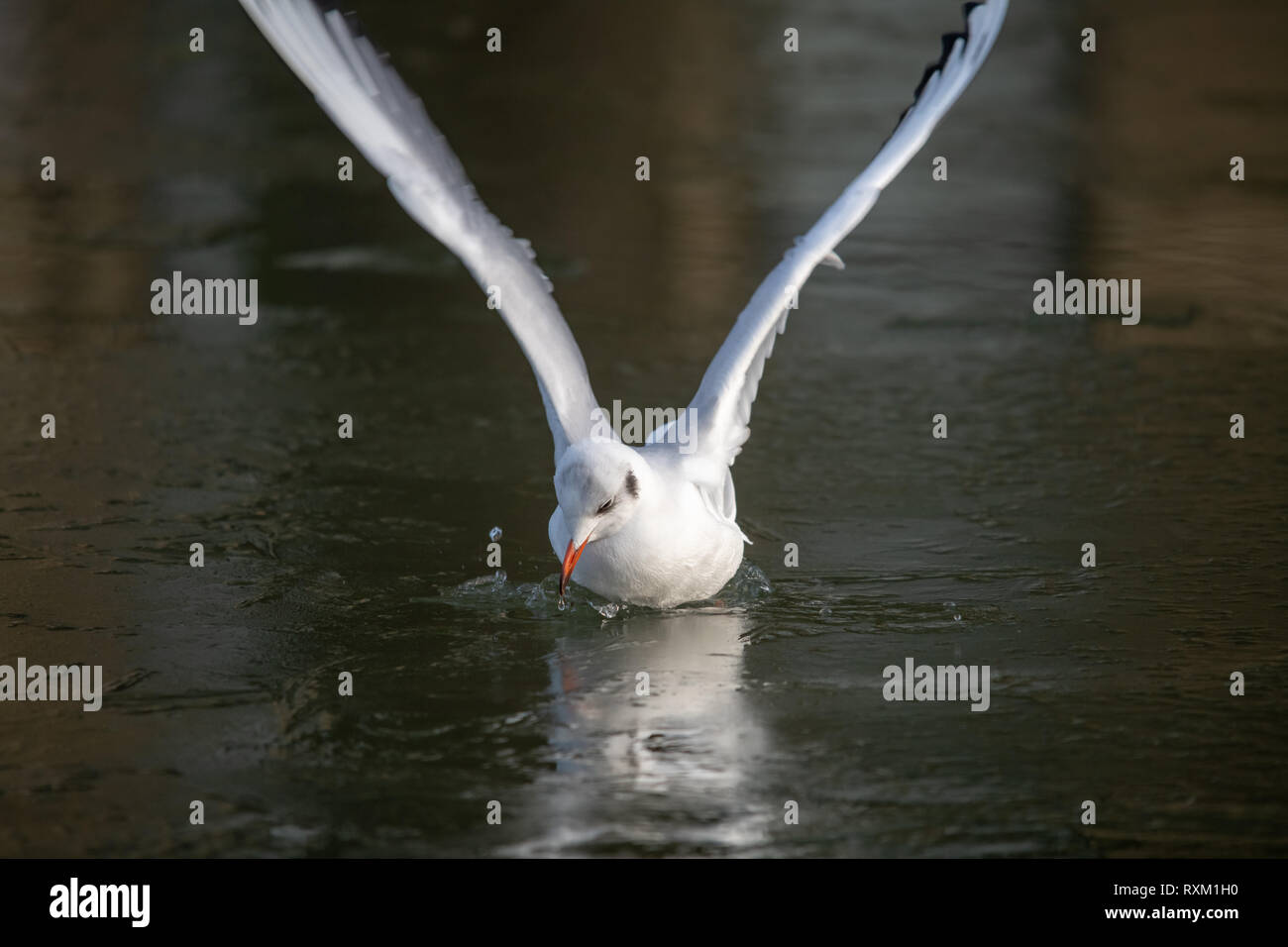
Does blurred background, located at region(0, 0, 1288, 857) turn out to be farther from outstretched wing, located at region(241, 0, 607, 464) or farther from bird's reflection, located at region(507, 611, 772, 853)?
outstretched wing, located at region(241, 0, 607, 464)

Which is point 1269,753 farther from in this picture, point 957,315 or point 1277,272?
point 1277,272

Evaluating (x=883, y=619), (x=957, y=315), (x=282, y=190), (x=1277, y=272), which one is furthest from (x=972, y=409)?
(x=282, y=190)

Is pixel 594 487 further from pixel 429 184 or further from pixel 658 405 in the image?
pixel 658 405

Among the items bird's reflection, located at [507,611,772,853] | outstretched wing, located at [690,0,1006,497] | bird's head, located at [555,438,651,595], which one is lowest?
bird's reflection, located at [507,611,772,853]

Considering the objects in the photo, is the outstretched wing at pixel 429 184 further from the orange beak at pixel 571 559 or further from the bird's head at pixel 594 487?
the orange beak at pixel 571 559

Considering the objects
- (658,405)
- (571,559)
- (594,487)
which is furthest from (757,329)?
(658,405)

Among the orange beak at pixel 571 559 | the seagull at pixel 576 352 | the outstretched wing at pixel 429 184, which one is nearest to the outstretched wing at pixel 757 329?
the seagull at pixel 576 352

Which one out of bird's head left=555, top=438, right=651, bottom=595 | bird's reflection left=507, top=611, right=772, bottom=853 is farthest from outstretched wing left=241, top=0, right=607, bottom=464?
bird's reflection left=507, top=611, right=772, bottom=853

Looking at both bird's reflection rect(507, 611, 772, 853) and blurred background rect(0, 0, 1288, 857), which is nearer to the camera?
bird's reflection rect(507, 611, 772, 853)
